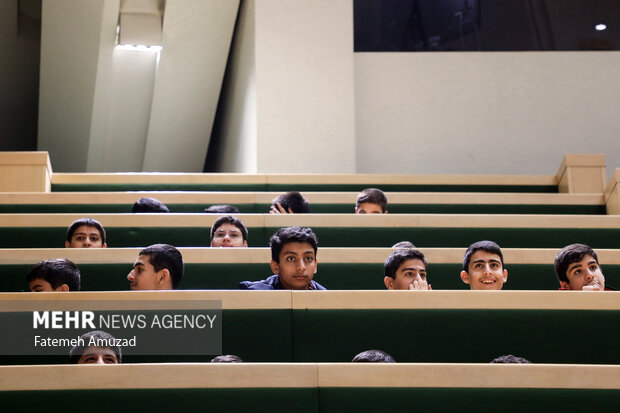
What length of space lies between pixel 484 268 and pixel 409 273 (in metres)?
0.29

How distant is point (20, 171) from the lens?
18.8 feet

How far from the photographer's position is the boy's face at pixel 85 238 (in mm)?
4148

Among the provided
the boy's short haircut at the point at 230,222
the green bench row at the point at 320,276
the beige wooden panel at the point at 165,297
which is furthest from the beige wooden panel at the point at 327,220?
the beige wooden panel at the point at 165,297

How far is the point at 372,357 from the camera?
2836mm

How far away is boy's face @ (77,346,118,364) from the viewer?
9.20 feet

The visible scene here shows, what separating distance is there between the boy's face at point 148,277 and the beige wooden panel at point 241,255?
1.46 feet

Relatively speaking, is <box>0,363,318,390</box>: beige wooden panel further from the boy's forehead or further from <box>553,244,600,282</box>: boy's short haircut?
<box>553,244,600,282</box>: boy's short haircut

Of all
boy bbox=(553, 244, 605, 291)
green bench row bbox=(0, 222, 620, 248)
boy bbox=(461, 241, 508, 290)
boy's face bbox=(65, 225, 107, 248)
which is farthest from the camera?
green bench row bbox=(0, 222, 620, 248)

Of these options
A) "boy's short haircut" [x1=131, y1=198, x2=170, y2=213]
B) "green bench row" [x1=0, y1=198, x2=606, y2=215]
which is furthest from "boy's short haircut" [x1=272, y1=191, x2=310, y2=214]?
"boy's short haircut" [x1=131, y1=198, x2=170, y2=213]

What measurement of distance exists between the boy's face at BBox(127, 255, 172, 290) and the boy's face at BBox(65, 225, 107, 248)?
753 millimetres

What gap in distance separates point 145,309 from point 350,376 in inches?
30.9

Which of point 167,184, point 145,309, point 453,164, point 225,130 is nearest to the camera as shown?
point 145,309

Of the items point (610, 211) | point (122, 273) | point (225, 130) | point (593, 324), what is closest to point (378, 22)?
point (225, 130)

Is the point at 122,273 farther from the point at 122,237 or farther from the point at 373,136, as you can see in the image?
the point at 373,136
